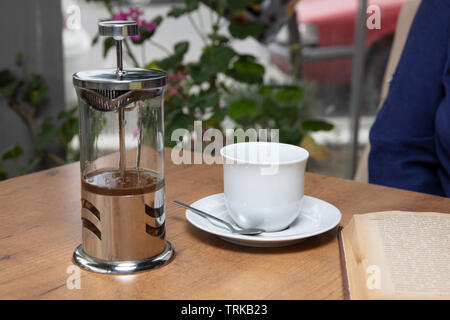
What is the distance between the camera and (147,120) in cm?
64

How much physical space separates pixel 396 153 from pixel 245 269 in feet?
2.23

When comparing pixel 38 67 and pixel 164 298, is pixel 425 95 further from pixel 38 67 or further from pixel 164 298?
pixel 38 67

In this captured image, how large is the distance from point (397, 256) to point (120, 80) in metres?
0.36

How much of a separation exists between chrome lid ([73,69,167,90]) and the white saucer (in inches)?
8.1

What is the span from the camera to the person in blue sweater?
1167mm

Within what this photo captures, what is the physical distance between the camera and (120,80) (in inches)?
22.5

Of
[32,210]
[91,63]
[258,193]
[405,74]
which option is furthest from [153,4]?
[258,193]

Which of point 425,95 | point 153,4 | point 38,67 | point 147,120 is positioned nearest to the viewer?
point 147,120

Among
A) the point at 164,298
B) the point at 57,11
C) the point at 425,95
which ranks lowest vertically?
the point at 164,298

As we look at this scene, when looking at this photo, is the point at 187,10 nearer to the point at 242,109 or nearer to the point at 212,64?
the point at 212,64

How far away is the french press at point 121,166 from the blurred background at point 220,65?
0.99 metres

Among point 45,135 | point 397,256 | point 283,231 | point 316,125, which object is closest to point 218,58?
point 316,125

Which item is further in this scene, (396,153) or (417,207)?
(396,153)

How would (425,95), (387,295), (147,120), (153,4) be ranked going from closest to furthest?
(387,295)
(147,120)
(425,95)
(153,4)
